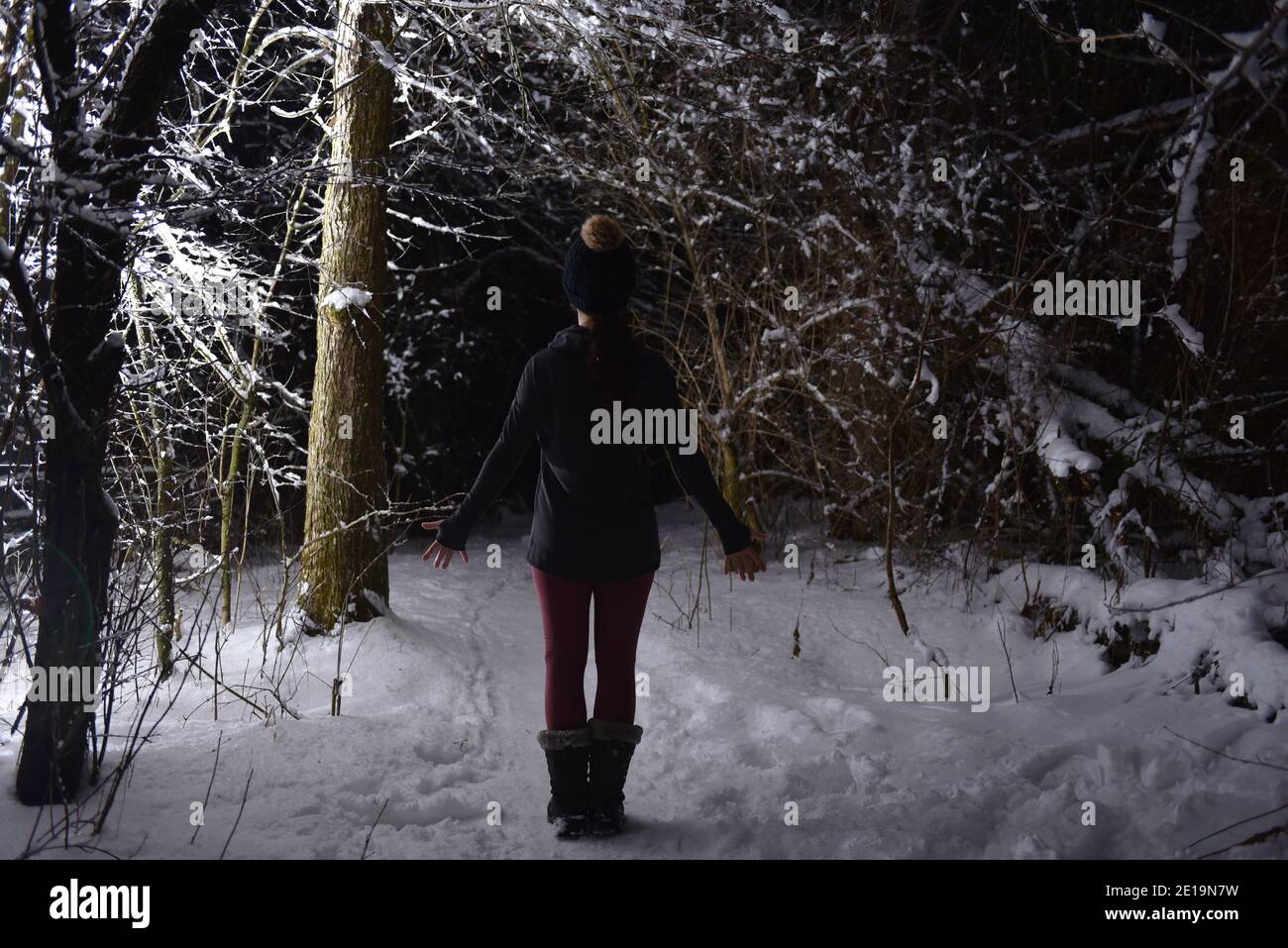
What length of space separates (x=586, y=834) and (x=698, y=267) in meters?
5.17

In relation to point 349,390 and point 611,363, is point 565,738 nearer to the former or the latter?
point 611,363

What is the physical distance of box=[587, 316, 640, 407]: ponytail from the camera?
3412mm

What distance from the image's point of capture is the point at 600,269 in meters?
3.44

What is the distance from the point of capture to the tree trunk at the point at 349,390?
19.9 feet

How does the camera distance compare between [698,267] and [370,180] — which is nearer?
[370,180]

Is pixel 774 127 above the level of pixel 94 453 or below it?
above

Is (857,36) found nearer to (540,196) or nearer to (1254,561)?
(540,196)

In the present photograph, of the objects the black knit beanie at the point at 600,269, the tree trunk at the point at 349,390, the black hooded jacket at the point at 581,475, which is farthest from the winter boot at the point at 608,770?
the tree trunk at the point at 349,390

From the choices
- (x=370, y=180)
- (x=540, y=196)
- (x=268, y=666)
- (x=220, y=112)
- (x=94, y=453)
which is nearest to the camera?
(x=94, y=453)

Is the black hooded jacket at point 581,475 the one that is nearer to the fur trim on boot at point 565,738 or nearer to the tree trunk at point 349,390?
the fur trim on boot at point 565,738

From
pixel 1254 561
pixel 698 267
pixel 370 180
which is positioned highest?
pixel 698 267

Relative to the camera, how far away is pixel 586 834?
3.58 m
